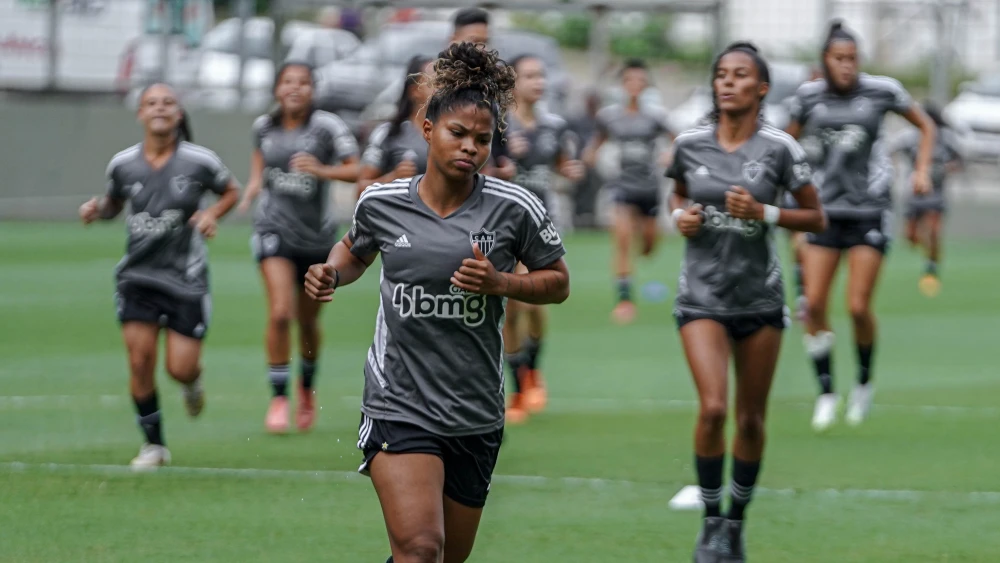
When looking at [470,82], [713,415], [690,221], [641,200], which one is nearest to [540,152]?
[690,221]

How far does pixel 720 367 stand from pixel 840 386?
6.52 meters

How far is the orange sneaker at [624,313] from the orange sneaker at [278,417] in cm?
772

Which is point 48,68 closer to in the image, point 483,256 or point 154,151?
point 154,151

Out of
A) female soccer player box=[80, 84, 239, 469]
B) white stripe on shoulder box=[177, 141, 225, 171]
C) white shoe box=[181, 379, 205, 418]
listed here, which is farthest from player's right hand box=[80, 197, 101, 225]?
white shoe box=[181, 379, 205, 418]

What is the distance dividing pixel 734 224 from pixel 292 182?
441 cm

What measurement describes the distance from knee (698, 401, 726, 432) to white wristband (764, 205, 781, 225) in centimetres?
85

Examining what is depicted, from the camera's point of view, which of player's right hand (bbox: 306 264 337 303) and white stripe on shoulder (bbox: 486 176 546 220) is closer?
player's right hand (bbox: 306 264 337 303)

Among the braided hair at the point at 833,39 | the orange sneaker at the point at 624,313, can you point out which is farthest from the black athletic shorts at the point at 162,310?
the orange sneaker at the point at 624,313

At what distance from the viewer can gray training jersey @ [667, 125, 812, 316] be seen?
26.0ft

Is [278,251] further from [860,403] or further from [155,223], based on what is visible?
[860,403]

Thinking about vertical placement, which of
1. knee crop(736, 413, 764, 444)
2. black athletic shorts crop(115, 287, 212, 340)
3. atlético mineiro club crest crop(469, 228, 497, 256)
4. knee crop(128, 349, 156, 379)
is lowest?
knee crop(128, 349, 156, 379)

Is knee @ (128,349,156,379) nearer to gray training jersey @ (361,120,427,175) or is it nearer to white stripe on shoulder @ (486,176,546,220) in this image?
gray training jersey @ (361,120,427,175)

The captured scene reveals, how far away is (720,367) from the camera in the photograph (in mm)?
7793

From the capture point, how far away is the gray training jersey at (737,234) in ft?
26.0
